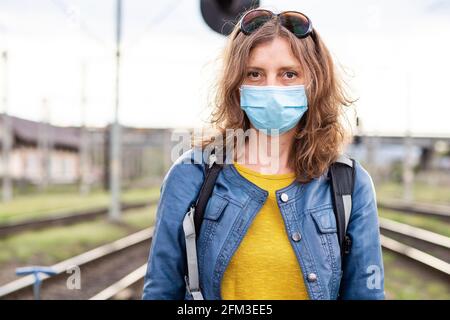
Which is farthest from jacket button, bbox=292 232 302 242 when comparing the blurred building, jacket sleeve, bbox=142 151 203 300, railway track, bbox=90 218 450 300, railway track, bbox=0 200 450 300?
the blurred building

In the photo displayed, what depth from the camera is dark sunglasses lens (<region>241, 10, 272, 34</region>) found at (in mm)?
1881

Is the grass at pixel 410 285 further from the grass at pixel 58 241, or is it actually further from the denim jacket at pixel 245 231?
the grass at pixel 58 241

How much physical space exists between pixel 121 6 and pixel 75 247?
6.74 metres

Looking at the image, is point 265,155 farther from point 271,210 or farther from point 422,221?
point 422,221

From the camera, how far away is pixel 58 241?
34.3ft

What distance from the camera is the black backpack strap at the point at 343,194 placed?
5.88ft

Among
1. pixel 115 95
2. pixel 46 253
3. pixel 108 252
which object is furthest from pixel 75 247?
pixel 115 95

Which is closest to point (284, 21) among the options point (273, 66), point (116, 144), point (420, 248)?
point (273, 66)

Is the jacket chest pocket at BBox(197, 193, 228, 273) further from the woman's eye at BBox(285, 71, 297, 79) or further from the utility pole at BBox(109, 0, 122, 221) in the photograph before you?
the utility pole at BBox(109, 0, 122, 221)

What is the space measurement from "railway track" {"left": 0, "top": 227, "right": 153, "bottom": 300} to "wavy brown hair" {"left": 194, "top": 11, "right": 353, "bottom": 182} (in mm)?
2870

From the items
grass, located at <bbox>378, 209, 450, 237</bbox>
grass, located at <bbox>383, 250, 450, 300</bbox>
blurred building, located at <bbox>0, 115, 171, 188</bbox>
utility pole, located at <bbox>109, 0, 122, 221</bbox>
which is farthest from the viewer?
blurred building, located at <bbox>0, 115, 171, 188</bbox>

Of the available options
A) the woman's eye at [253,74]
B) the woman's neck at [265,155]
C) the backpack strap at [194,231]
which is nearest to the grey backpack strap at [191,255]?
the backpack strap at [194,231]

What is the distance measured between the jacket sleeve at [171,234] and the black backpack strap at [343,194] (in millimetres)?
454

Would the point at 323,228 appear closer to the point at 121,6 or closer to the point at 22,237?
the point at 22,237
